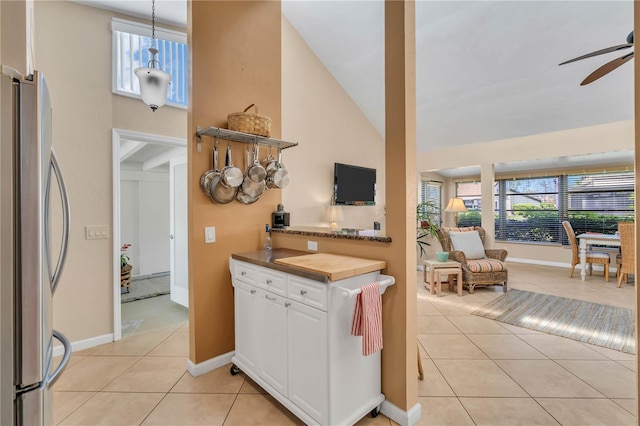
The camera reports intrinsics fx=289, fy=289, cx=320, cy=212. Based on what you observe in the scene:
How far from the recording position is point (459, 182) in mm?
7902

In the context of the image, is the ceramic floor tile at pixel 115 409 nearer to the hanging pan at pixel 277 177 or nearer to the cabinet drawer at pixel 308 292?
the cabinet drawer at pixel 308 292

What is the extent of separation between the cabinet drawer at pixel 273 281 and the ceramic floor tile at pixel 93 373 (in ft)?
4.71

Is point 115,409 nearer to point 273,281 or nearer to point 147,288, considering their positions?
→ point 273,281

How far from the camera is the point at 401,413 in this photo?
172 centimetres

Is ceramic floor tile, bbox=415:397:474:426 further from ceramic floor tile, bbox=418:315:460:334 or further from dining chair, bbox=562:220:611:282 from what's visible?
dining chair, bbox=562:220:611:282

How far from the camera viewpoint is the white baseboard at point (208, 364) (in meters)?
2.24

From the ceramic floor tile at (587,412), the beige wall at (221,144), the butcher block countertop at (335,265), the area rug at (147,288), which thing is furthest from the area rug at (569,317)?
the area rug at (147,288)

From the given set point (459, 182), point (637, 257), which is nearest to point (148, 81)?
point (637, 257)

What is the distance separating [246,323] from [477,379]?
1.78 meters

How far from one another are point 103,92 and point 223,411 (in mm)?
2918

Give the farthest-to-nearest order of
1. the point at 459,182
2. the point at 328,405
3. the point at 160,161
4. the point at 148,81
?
1. the point at 459,182
2. the point at 160,161
3. the point at 148,81
4. the point at 328,405

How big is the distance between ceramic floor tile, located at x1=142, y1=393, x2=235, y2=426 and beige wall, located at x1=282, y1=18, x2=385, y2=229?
2.23 m

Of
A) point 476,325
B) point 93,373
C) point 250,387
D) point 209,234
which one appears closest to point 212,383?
point 250,387

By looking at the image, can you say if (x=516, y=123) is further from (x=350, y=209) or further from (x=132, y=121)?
(x=132, y=121)
